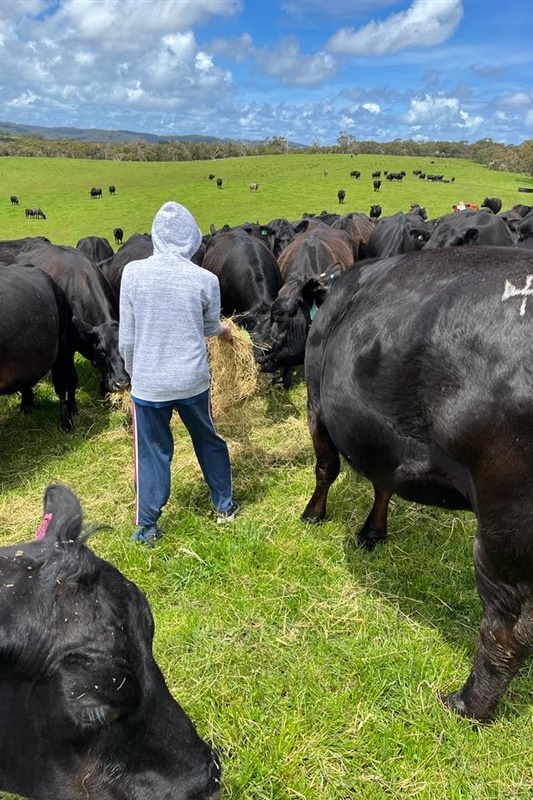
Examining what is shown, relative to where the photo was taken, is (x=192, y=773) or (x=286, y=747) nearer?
(x=192, y=773)

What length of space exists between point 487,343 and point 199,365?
2148mm

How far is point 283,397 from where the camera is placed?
7.53 meters

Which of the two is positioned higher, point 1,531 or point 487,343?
point 487,343

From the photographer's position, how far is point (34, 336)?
20.1 feet

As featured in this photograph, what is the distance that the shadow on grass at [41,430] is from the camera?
5.90 m

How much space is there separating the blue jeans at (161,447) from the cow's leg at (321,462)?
0.73m

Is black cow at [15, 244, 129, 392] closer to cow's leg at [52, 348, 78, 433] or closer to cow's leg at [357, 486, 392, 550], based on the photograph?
cow's leg at [52, 348, 78, 433]

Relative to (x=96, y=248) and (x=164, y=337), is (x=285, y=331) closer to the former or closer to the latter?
(x=164, y=337)

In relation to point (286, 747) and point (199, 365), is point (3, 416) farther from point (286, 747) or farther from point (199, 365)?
point (286, 747)

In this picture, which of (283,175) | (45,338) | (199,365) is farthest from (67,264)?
(283,175)

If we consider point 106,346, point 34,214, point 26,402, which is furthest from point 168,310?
point 34,214

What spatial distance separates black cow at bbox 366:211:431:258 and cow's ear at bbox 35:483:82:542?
10729 millimetres

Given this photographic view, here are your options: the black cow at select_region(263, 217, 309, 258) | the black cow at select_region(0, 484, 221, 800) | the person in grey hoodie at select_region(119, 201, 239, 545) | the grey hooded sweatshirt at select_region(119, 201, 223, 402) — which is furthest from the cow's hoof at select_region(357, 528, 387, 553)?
the black cow at select_region(263, 217, 309, 258)

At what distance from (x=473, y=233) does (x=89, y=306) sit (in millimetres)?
6523
